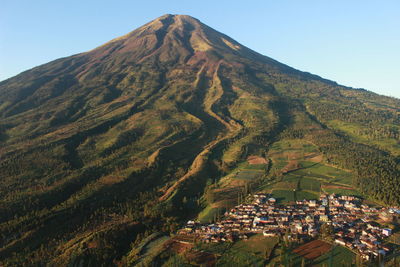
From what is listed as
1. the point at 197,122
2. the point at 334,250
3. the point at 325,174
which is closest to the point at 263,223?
the point at 334,250

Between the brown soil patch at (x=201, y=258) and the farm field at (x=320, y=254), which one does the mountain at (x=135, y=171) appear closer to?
the brown soil patch at (x=201, y=258)

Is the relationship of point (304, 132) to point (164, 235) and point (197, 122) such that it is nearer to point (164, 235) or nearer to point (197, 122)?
point (197, 122)

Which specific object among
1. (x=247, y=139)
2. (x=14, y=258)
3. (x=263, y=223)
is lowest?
(x=14, y=258)

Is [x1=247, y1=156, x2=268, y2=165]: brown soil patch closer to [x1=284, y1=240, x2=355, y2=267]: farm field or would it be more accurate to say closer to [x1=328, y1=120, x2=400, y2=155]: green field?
[x1=284, y1=240, x2=355, y2=267]: farm field

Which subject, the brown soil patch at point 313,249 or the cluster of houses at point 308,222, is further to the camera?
the cluster of houses at point 308,222

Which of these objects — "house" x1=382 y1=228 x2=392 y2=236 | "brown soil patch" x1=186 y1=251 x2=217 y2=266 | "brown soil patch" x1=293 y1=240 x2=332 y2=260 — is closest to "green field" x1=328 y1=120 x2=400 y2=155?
"house" x1=382 y1=228 x2=392 y2=236

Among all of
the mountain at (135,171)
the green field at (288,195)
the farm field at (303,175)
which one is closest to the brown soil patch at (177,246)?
the mountain at (135,171)
